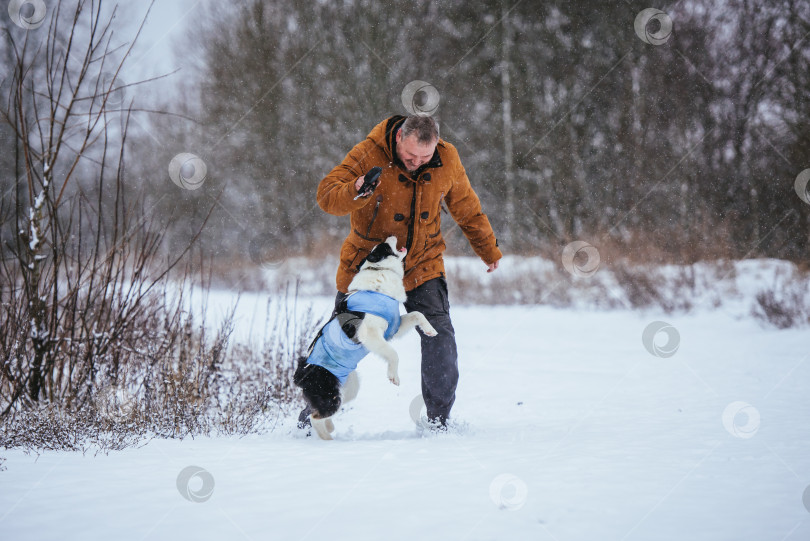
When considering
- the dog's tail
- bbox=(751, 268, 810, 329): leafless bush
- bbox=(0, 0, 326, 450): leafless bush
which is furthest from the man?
bbox=(751, 268, 810, 329): leafless bush

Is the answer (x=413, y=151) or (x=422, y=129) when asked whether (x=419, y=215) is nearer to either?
(x=413, y=151)

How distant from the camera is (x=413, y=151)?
2797mm

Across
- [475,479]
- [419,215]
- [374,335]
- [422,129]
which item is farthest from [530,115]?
[475,479]

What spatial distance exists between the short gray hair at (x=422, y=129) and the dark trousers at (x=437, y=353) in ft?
2.89

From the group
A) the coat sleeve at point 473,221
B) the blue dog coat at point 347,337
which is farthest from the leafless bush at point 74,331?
the coat sleeve at point 473,221

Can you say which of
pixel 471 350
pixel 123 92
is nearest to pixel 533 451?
pixel 123 92

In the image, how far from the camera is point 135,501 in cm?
195

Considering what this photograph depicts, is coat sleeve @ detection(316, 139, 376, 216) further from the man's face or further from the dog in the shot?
the dog

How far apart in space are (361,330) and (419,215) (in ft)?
2.37

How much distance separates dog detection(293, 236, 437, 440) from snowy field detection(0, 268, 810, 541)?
12.4 inches

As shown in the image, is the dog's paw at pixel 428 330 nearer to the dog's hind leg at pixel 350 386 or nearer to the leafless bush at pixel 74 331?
the dog's hind leg at pixel 350 386

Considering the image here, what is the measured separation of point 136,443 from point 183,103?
14.8 metres

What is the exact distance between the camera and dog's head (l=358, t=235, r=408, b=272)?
2.97 metres

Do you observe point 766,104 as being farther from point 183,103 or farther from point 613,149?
point 183,103
